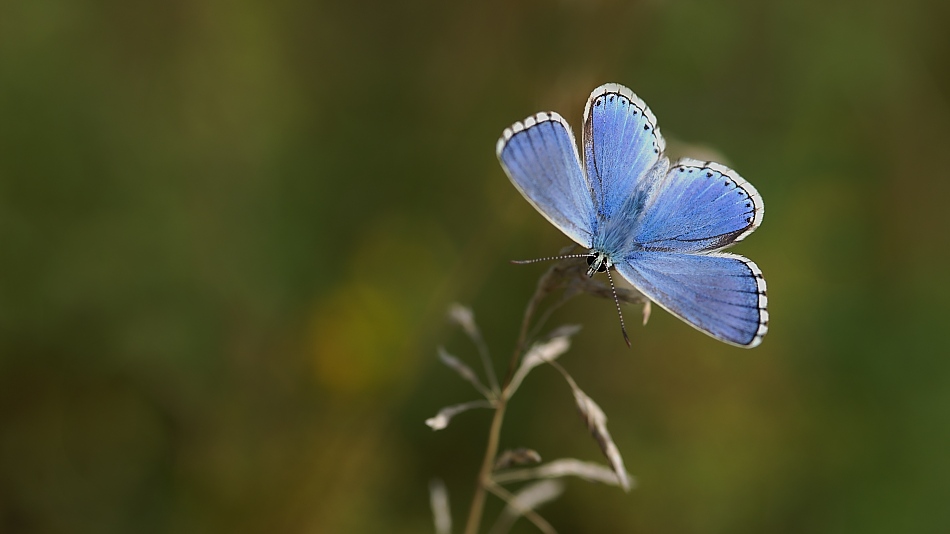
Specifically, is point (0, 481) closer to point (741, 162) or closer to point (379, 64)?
point (379, 64)

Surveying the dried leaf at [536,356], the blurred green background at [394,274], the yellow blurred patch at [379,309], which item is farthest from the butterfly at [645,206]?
the yellow blurred patch at [379,309]

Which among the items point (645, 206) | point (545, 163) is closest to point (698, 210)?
point (645, 206)

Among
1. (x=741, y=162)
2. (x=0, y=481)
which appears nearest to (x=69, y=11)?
(x=0, y=481)

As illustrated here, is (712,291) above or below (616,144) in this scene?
below

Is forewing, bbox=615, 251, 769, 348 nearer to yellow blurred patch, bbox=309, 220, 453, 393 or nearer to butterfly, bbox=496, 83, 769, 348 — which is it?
butterfly, bbox=496, 83, 769, 348

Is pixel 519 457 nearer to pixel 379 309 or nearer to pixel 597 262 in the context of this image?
pixel 597 262

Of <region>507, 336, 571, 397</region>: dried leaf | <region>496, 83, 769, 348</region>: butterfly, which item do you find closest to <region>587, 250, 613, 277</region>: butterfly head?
<region>496, 83, 769, 348</region>: butterfly
